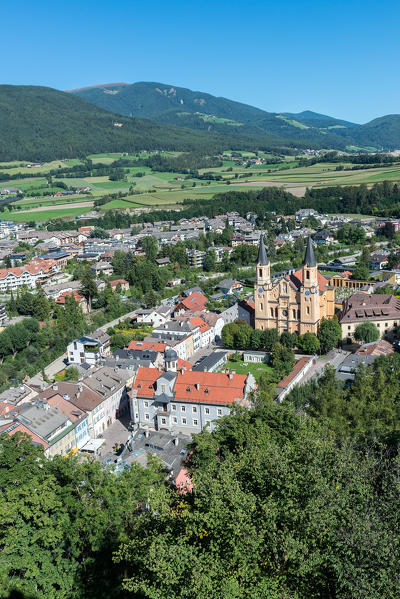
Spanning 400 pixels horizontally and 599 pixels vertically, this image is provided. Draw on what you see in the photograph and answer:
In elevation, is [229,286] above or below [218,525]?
below

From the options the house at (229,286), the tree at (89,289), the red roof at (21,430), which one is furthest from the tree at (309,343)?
the tree at (89,289)

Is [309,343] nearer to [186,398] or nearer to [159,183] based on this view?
[186,398]

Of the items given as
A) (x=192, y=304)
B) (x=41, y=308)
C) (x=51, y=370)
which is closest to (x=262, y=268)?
(x=192, y=304)

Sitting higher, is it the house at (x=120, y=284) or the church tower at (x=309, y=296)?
the church tower at (x=309, y=296)

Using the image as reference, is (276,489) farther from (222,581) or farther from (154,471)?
(154,471)

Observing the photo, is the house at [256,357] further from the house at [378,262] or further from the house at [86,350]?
the house at [378,262]
